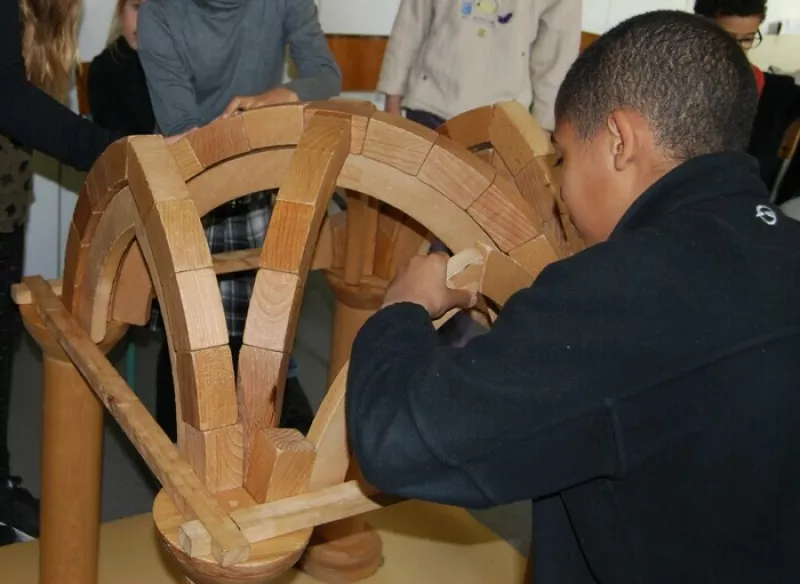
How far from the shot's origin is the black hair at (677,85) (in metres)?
0.75

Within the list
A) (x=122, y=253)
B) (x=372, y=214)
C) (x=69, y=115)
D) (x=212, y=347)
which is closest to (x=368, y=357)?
(x=212, y=347)

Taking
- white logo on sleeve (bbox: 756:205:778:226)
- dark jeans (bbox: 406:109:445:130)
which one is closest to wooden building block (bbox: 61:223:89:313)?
white logo on sleeve (bbox: 756:205:778:226)

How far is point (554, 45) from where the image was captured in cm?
200

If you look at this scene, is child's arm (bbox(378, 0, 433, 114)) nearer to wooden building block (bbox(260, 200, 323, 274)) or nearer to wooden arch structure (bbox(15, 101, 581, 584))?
wooden arch structure (bbox(15, 101, 581, 584))

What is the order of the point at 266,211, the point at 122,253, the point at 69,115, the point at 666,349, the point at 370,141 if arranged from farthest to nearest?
the point at 266,211, the point at 69,115, the point at 122,253, the point at 370,141, the point at 666,349

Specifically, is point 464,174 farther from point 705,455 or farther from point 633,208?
point 705,455

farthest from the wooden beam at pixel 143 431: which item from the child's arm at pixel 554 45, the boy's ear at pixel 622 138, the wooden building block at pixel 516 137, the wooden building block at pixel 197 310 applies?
the child's arm at pixel 554 45

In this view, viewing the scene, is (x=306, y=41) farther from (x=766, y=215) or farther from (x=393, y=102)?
(x=766, y=215)

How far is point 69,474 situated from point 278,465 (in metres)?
0.51

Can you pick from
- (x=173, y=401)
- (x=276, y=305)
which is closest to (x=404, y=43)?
(x=173, y=401)

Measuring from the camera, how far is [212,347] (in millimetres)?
830

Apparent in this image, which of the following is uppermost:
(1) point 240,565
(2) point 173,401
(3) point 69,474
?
(1) point 240,565

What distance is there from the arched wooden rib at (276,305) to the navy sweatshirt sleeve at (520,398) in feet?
0.54

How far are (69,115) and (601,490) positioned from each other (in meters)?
A: 0.93
